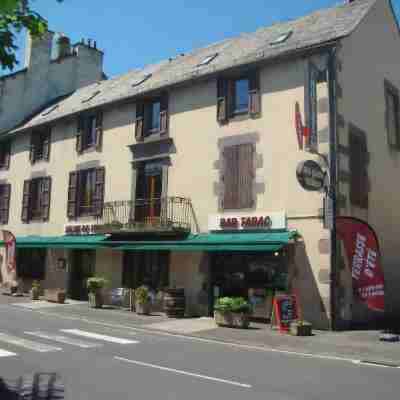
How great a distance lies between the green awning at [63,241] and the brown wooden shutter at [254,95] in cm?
756

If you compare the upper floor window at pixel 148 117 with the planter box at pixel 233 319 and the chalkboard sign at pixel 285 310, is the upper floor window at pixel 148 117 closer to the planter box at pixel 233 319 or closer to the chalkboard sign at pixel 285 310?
the planter box at pixel 233 319

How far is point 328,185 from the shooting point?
13289mm

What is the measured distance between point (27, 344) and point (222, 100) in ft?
32.9

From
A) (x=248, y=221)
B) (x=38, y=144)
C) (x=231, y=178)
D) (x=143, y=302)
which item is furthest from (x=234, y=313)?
(x=38, y=144)

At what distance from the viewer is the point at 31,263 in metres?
23.1

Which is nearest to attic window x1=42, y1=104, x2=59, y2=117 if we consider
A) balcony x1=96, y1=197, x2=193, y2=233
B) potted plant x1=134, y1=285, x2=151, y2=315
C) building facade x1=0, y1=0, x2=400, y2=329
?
building facade x1=0, y1=0, x2=400, y2=329

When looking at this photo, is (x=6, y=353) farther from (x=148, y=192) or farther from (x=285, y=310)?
(x=148, y=192)

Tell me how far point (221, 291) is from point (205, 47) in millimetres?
11681

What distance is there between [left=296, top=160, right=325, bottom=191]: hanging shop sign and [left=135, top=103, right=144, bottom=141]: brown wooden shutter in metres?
7.95

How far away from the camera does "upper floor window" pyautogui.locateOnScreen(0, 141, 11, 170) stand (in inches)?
1006

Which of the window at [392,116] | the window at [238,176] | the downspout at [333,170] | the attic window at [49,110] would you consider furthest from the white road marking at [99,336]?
the attic window at [49,110]

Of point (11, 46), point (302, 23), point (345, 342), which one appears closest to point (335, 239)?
point (345, 342)

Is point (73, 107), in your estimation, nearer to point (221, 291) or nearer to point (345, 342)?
point (221, 291)

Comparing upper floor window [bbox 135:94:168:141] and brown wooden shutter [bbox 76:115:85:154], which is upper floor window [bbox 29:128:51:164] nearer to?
brown wooden shutter [bbox 76:115:85:154]
